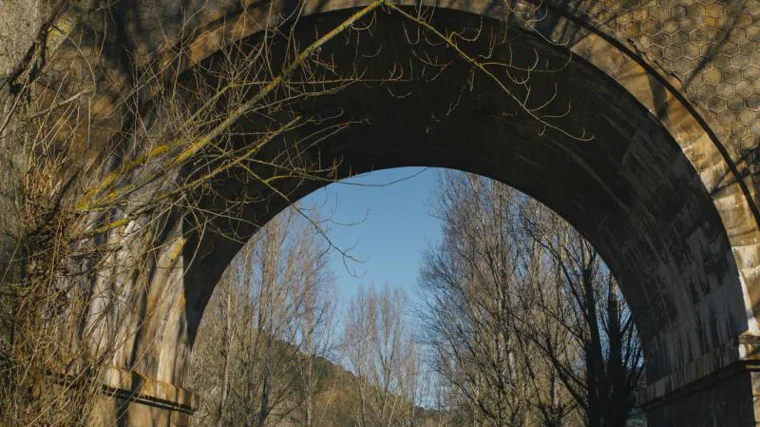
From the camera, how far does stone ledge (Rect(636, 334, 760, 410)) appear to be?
6117 mm

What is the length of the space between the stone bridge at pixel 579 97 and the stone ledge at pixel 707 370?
2 centimetres

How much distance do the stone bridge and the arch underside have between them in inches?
1.0

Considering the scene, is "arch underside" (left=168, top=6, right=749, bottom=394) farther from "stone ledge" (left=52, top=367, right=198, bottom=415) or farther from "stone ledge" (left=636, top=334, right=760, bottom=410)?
"stone ledge" (left=52, top=367, right=198, bottom=415)

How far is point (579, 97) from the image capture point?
7297 millimetres

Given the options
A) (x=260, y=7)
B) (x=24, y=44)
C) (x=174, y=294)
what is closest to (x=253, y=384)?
(x=174, y=294)

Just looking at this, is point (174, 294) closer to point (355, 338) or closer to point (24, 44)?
point (24, 44)

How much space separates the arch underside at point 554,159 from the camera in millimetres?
6844

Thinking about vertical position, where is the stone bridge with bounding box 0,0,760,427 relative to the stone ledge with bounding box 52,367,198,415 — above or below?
above

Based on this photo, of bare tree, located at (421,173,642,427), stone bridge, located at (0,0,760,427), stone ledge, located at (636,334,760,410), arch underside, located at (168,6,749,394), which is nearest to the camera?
stone ledge, located at (636,334,760,410)

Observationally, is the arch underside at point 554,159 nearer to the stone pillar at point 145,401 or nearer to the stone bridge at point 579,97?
the stone bridge at point 579,97

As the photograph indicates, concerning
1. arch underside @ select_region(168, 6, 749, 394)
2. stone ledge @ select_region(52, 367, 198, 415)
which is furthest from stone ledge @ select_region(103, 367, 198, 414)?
arch underside @ select_region(168, 6, 749, 394)

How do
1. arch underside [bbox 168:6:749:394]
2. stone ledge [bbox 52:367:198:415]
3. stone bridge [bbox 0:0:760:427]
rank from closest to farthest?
1. stone bridge [bbox 0:0:760:427]
2. arch underside [bbox 168:6:749:394]
3. stone ledge [bbox 52:367:198:415]

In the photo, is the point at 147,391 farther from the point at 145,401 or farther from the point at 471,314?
the point at 471,314

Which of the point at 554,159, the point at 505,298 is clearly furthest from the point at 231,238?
the point at 505,298
